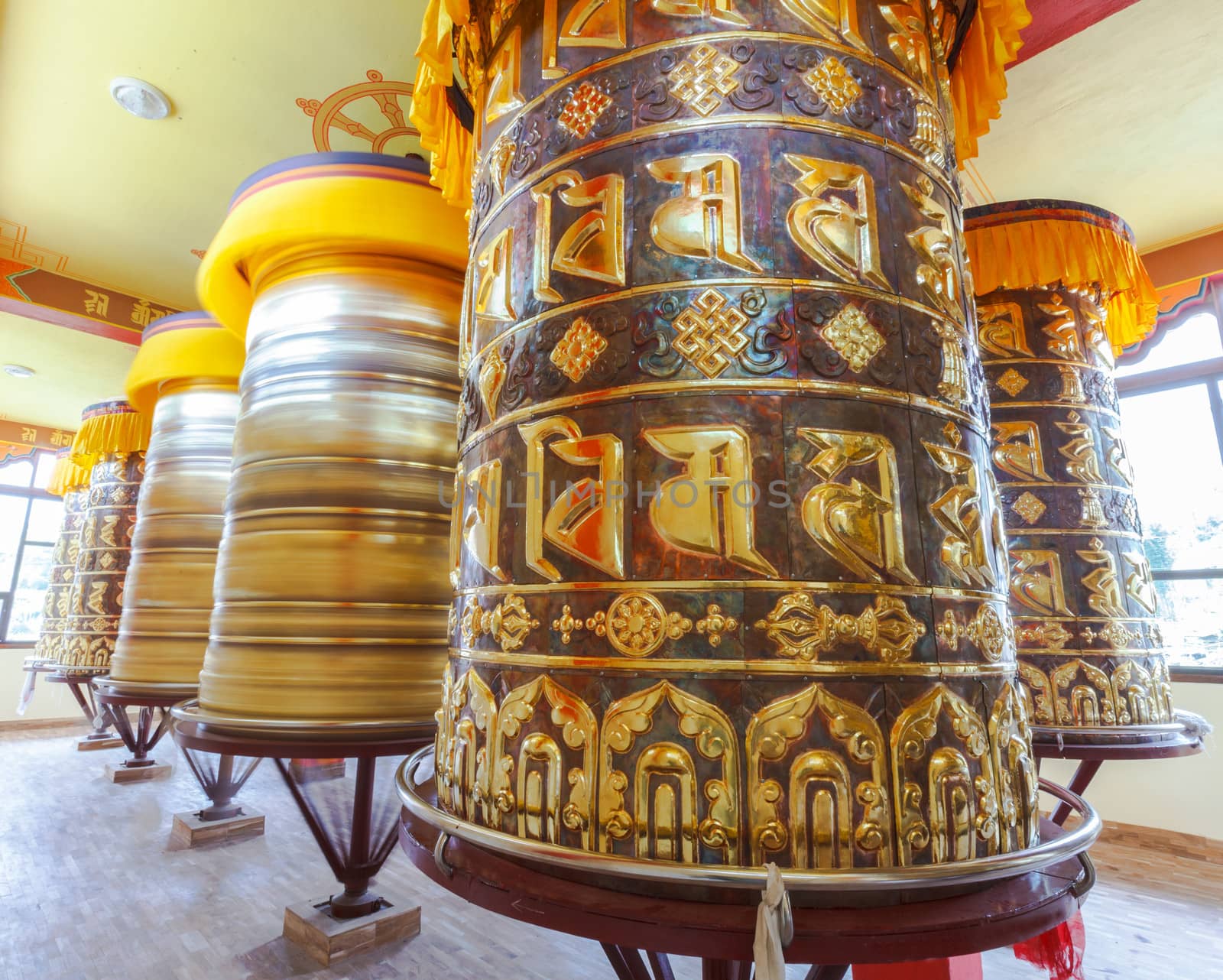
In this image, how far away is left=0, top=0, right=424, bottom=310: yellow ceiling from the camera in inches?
129

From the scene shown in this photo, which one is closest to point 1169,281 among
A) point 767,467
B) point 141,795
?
point 767,467

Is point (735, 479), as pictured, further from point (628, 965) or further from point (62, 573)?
point (62, 573)

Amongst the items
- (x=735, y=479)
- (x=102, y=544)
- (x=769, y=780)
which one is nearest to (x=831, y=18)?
(x=735, y=479)

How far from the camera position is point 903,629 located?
1031mm

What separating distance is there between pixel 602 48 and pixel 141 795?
652cm

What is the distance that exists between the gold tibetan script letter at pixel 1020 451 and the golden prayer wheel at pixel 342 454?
2076mm

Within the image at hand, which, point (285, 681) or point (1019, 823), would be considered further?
point (285, 681)

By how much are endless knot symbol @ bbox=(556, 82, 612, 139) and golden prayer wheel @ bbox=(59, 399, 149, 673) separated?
5.54m

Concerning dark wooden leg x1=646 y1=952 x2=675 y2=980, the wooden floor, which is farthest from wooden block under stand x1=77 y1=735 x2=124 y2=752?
dark wooden leg x1=646 y1=952 x2=675 y2=980

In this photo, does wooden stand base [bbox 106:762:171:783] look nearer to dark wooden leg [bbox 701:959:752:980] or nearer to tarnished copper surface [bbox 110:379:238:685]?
tarnished copper surface [bbox 110:379:238:685]

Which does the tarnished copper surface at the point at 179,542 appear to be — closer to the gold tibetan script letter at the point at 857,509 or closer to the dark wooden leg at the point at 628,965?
the dark wooden leg at the point at 628,965

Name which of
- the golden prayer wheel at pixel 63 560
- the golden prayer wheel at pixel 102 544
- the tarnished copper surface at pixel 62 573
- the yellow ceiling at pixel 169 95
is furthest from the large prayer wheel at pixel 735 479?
the tarnished copper surface at pixel 62 573

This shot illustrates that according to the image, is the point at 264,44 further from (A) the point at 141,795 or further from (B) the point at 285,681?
(A) the point at 141,795

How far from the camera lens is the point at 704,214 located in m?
1.17
